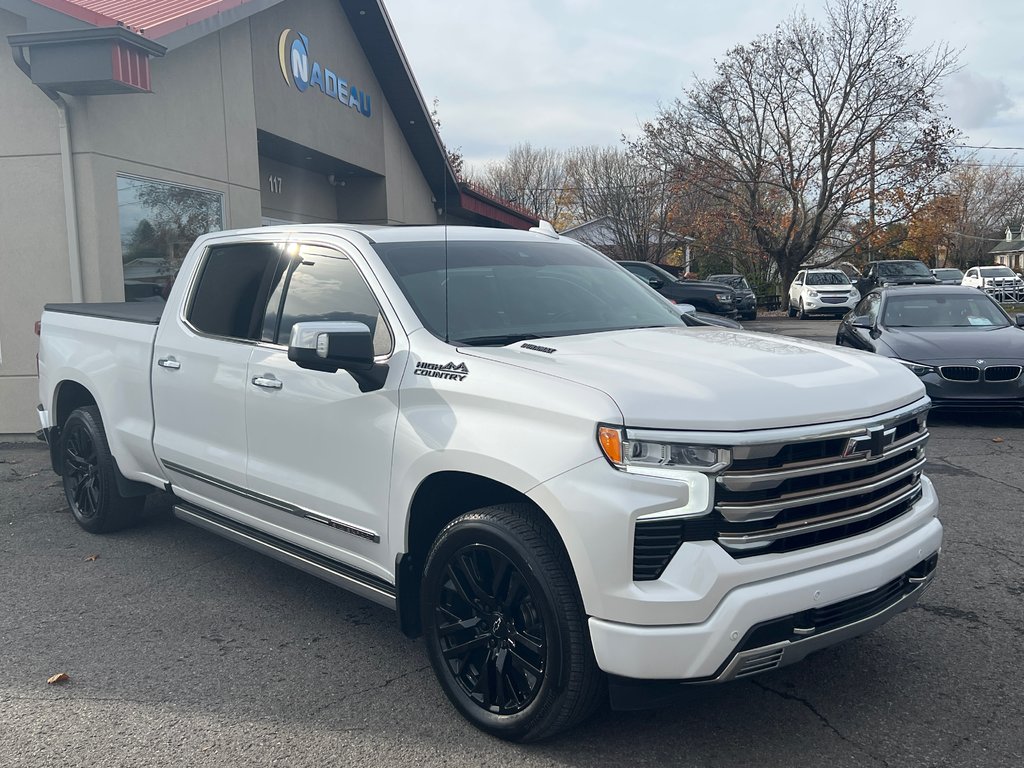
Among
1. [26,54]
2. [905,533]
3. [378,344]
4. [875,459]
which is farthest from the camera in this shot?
[26,54]

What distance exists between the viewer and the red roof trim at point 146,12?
8.23 m

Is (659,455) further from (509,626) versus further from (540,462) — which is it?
(509,626)

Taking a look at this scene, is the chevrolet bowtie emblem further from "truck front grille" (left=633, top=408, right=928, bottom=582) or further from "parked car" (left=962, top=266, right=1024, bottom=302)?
"parked car" (left=962, top=266, right=1024, bottom=302)

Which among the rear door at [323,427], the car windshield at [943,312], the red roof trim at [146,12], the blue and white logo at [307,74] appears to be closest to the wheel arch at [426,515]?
the rear door at [323,427]

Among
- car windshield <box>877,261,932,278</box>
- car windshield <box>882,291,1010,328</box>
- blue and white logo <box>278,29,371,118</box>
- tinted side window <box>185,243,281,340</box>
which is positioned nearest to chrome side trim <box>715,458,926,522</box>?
tinted side window <box>185,243,281,340</box>

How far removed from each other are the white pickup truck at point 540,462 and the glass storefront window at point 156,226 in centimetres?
546

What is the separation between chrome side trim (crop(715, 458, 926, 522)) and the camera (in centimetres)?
277

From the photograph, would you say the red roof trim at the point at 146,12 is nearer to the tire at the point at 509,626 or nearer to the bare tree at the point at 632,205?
the tire at the point at 509,626

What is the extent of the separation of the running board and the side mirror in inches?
35.8

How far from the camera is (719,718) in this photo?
3.40 meters

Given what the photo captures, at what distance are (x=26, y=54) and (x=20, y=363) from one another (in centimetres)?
311

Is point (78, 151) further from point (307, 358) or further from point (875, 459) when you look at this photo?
point (875, 459)

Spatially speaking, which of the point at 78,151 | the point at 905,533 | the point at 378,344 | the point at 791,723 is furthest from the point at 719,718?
the point at 78,151

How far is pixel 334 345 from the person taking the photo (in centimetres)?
339
